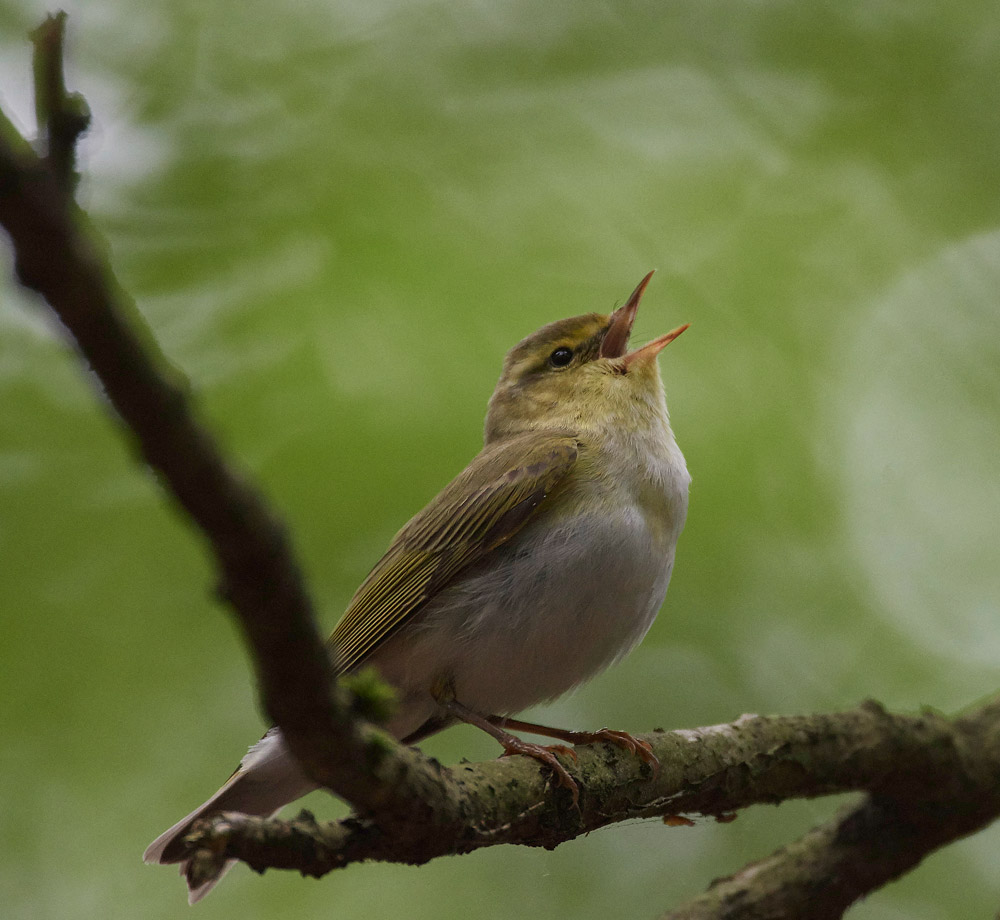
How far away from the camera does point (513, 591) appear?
11.9ft

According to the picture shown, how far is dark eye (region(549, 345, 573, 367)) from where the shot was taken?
4.82 metres

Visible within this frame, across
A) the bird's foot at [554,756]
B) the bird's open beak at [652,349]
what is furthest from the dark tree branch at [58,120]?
the bird's open beak at [652,349]

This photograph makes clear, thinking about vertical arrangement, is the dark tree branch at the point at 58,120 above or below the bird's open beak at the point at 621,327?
below

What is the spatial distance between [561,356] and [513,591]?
1555mm

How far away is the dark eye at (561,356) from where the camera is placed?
4820 millimetres

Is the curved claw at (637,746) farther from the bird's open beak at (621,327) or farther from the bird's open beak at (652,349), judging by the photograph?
the bird's open beak at (621,327)

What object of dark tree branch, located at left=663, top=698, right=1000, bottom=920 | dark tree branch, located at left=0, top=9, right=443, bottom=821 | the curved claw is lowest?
dark tree branch, located at left=663, top=698, right=1000, bottom=920

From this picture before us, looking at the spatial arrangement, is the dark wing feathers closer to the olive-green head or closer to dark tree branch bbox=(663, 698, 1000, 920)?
the olive-green head

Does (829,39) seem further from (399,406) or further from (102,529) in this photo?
(102,529)

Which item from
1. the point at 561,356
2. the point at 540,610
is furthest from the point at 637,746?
the point at 561,356

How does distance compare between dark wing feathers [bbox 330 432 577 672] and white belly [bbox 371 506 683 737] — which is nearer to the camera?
white belly [bbox 371 506 683 737]

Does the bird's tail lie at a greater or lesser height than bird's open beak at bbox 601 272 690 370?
lesser

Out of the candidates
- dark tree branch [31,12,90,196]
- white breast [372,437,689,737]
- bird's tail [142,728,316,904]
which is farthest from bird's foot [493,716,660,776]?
dark tree branch [31,12,90,196]

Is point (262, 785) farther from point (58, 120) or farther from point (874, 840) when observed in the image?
point (58, 120)
